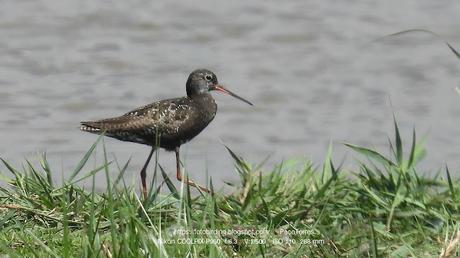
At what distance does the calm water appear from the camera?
1234 cm

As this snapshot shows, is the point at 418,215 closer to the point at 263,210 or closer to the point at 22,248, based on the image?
the point at 263,210

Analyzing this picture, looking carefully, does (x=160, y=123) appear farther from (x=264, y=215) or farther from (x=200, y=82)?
(x=264, y=215)

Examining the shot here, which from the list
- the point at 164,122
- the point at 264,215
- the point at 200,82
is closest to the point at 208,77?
the point at 200,82

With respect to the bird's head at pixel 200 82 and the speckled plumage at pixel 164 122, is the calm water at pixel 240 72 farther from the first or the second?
the speckled plumage at pixel 164 122

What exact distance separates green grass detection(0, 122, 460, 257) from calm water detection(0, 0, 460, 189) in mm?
3520

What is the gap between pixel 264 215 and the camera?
705cm

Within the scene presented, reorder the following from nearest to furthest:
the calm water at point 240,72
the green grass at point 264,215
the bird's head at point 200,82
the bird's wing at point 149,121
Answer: the green grass at point 264,215, the bird's wing at point 149,121, the bird's head at point 200,82, the calm water at point 240,72

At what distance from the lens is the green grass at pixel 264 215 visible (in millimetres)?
6090

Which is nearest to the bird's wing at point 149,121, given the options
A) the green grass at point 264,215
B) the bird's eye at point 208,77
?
the bird's eye at point 208,77

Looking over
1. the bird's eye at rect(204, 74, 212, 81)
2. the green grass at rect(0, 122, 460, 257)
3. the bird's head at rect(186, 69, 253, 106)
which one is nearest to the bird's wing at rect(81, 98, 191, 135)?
the bird's head at rect(186, 69, 253, 106)

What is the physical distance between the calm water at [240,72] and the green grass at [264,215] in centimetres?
352

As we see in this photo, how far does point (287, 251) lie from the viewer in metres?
6.23

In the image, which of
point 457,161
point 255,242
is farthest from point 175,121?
point 457,161

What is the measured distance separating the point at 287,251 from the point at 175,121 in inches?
103
